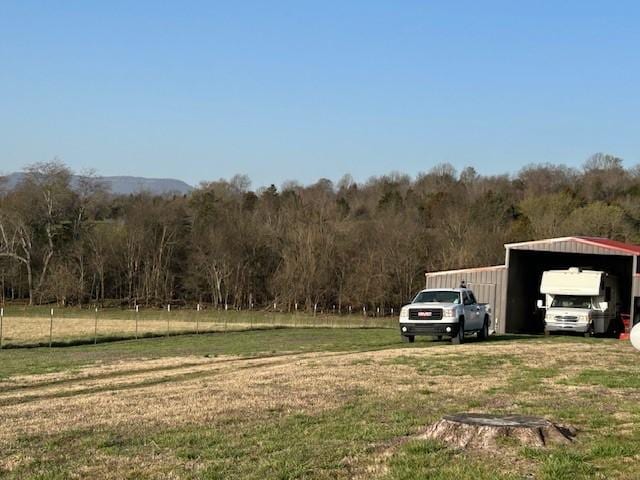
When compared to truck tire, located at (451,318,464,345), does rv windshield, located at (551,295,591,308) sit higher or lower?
higher

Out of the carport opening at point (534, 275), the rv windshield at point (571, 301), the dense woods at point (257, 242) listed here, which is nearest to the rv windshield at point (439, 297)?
the rv windshield at point (571, 301)

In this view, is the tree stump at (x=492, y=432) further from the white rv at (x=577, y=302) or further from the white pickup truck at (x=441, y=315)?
the white rv at (x=577, y=302)

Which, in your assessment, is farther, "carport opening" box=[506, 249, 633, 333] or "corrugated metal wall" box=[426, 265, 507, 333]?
"carport opening" box=[506, 249, 633, 333]

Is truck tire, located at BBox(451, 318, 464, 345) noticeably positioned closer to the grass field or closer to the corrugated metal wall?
the grass field

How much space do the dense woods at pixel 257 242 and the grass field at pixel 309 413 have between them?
53.1 meters

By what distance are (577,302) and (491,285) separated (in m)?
5.56

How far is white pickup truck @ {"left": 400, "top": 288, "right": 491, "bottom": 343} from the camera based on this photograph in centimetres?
2734

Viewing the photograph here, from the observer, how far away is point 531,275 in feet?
144

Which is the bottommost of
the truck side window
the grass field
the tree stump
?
the grass field

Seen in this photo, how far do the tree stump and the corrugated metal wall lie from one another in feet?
103

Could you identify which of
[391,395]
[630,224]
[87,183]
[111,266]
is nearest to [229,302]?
[111,266]

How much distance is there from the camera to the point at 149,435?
9.89m

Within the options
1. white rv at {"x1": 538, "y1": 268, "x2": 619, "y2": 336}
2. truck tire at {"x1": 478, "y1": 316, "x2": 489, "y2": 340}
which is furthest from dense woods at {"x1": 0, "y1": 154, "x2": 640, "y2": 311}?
truck tire at {"x1": 478, "y1": 316, "x2": 489, "y2": 340}

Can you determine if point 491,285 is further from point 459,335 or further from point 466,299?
point 459,335
